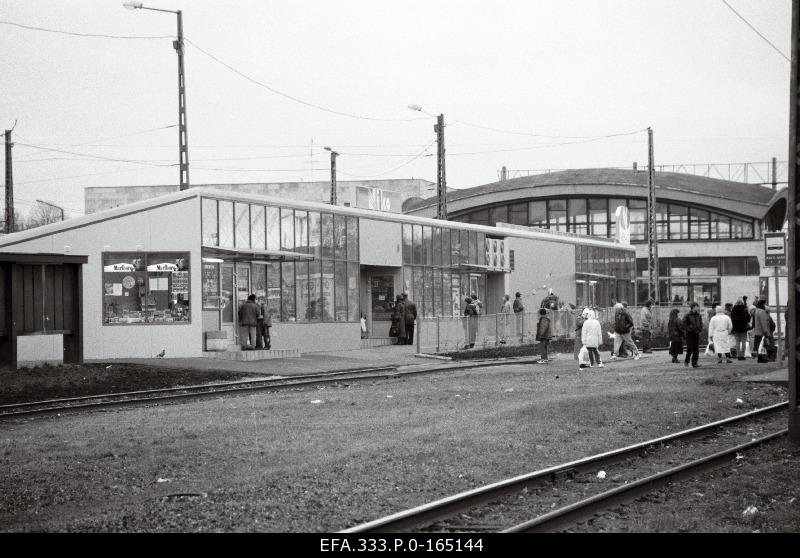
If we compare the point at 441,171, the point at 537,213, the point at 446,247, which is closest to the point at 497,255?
the point at 446,247

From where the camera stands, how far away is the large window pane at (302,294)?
35719 millimetres

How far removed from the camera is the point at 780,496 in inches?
409

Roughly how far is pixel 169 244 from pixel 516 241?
24310mm

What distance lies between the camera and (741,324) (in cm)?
3116

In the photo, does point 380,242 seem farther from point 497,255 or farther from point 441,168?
point 497,255

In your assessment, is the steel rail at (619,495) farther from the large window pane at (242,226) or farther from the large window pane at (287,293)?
the large window pane at (287,293)

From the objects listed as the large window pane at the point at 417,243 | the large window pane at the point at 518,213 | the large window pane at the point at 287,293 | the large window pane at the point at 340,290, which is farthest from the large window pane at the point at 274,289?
the large window pane at the point at 518,213

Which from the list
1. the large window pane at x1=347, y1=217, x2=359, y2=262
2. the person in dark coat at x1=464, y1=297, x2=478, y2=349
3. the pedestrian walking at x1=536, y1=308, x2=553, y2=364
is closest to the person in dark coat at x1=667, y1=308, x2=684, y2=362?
the pedestrian walking at x1=536, y1=308, x2=553, y2=364

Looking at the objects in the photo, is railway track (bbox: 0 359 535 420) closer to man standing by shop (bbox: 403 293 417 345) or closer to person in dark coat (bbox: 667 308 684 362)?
person in dark coat (bbox: 667 308 684 362)

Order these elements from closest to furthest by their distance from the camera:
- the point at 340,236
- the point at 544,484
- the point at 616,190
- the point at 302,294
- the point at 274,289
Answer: the point at 544,484 → the point at 274,289 → the point at 302,294 → the point at 340,236 → the point at 616,190

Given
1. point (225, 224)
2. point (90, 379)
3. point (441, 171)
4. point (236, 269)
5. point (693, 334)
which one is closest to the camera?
point (90, 379)

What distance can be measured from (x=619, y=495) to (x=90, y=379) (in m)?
16.7

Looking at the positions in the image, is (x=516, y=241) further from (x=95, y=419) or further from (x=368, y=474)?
(x=368, y=474)

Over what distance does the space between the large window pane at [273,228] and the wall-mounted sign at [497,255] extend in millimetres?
15752
